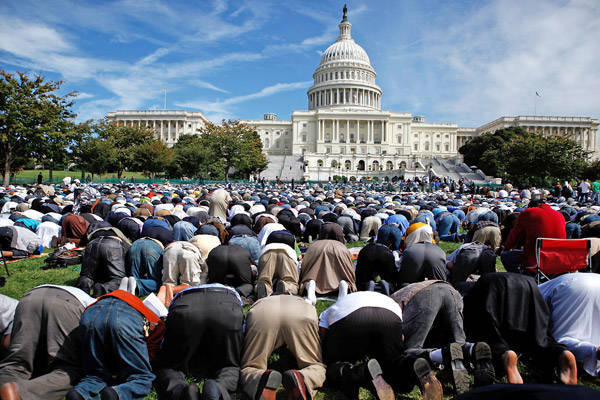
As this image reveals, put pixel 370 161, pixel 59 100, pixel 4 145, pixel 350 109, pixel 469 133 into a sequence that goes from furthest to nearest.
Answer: pixel 469 133 < pixel 350 109 < pixel 370 161 < pixel 59 100 < pixel 4 145

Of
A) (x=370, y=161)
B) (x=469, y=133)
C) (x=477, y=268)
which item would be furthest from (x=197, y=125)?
(x=477, y=268)

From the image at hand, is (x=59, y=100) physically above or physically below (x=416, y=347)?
above

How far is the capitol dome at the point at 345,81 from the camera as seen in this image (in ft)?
346

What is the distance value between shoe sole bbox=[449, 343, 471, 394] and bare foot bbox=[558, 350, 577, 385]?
1010 mm

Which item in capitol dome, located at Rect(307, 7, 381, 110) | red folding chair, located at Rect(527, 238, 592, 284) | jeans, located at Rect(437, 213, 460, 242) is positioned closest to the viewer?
red folding chair, located at Rect(527, 238, 592, 284)

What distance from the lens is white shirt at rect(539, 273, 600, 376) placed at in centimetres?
455

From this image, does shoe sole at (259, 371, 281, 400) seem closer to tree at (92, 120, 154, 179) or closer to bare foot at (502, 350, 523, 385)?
bare foot at (502, 350, 523, 385)

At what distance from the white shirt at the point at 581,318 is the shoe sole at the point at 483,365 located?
1370 mm

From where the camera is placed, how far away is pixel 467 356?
4039mm

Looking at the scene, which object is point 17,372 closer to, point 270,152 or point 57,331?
point 57,331

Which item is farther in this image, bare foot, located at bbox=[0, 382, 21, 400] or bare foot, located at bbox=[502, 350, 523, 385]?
bare foot, located at bbox=[502, 350, 523, 385]

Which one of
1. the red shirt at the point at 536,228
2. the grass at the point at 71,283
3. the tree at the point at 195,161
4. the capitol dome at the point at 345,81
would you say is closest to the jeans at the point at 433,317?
the grass at the point at 71,283

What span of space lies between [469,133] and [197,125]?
76.1 metres

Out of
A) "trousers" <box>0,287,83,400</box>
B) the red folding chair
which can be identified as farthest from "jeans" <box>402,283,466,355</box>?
"trousers" <box>0,287,83,400</box>
